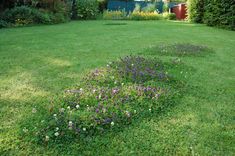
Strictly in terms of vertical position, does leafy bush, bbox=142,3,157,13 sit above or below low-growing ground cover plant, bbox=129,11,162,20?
above

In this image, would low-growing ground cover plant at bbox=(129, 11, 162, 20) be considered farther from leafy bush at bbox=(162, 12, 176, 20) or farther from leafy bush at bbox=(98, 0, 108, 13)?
leafy bush at bbox=(98, 0, 108, 13)

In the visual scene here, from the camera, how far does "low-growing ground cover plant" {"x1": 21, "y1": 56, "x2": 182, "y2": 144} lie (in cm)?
304

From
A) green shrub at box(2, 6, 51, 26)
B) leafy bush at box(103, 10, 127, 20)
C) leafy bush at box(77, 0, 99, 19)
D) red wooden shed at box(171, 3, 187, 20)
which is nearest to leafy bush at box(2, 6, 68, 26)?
green shrub at box(2, 6, 51, 26)

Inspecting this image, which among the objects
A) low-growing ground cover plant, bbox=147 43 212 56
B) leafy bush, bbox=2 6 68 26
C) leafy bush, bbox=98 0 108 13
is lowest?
low-growing ground cover plant, bbox=147 43 212 56

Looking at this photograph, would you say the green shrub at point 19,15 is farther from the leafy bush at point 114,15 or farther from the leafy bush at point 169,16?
the leafy bush at point 169,16

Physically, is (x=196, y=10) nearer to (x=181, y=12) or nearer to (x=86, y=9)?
(x=181, y=12)

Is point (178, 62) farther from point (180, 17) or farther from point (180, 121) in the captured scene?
point (180, 17)

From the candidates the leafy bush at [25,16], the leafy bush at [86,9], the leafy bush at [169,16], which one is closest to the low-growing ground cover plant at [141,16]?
the leafy bush at [169,16]

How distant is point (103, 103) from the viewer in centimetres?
368

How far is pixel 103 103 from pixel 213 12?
1418 cm

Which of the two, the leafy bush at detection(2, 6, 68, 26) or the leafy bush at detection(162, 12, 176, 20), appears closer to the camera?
the leafy bush at detection(2, 6, 68, 26)

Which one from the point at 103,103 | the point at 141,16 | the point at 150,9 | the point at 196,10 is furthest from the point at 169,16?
the point at 103,103

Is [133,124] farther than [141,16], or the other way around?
[141,16]

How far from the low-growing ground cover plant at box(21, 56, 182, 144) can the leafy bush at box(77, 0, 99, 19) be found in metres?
16.0
